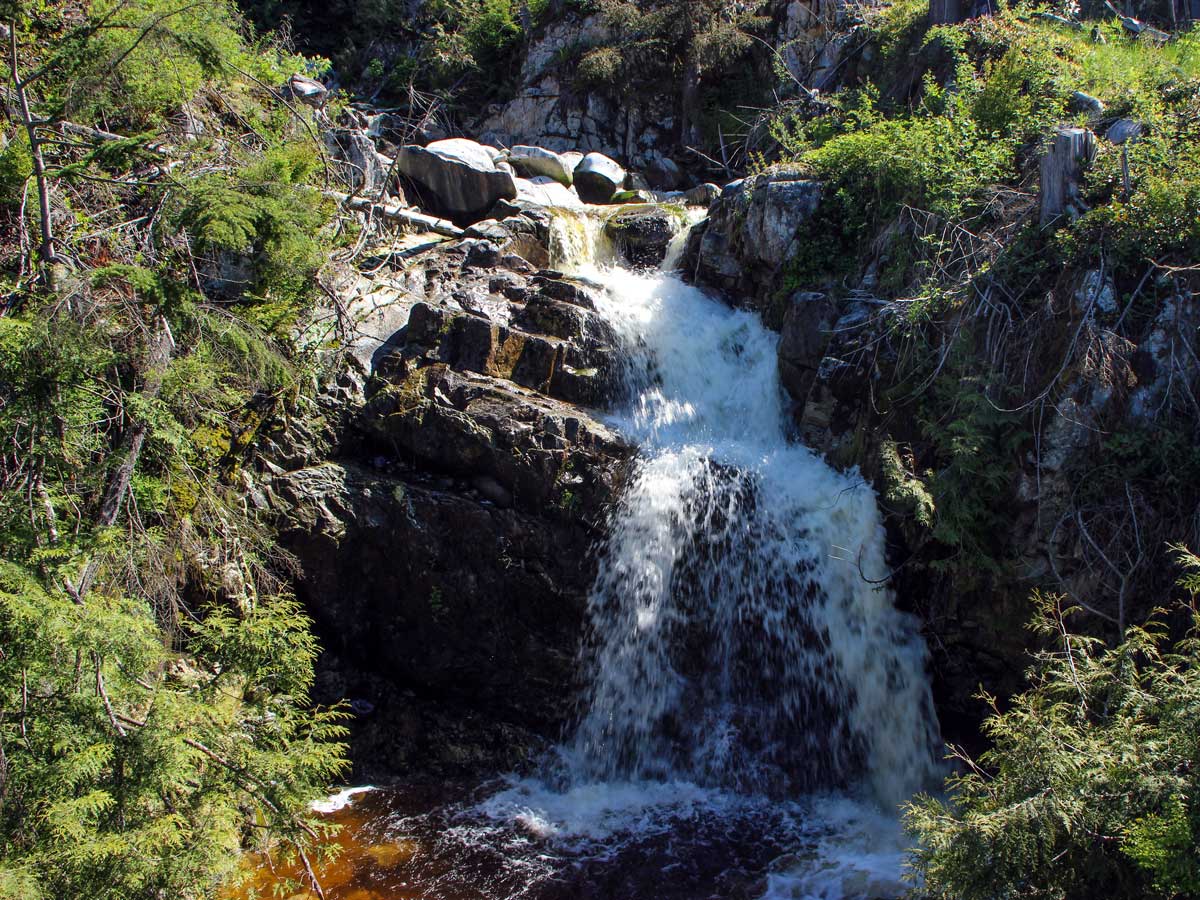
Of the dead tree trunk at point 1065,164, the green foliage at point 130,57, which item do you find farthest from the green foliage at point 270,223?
the dead tree trunk at point 1065,164

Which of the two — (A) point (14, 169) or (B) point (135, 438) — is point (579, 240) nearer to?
(A) point (14, 169)

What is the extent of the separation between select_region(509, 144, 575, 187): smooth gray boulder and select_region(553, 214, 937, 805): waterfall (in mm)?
6734

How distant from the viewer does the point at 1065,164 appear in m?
6.47

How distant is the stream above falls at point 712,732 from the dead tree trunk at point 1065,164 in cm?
296

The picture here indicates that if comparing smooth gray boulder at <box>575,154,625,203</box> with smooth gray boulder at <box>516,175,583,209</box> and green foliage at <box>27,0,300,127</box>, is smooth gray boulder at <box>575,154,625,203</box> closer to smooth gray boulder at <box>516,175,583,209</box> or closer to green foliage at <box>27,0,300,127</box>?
smooth gray boulder at <box>516,175,583,209</box>

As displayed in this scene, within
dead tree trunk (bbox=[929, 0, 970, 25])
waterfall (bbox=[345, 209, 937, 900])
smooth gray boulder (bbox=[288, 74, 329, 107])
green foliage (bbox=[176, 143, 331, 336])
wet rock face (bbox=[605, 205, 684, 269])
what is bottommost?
waterfall (bbox=[345, 209, 937, 900])

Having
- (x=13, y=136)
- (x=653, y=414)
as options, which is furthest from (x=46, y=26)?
(x=653, y=414)

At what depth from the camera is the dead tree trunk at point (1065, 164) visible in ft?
21.1

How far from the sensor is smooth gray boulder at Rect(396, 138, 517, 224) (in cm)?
1099

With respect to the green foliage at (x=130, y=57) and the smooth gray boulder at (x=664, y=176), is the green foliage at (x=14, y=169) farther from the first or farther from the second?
the smooth gray boulder at (x=664, y=176)

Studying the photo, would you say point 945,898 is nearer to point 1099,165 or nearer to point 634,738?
point 634,738

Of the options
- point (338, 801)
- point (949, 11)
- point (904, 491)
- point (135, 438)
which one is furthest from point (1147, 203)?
point (338, 801)

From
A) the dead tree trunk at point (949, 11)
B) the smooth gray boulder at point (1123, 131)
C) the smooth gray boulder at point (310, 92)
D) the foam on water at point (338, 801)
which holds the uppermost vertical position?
the dead tree trunk at point (949, 11)

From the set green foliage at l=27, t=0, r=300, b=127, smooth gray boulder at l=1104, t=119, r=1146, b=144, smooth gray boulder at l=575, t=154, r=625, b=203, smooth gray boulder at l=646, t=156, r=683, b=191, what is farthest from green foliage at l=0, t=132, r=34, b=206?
smooth gray boulder at l=646, t=156, r=683, b=191
